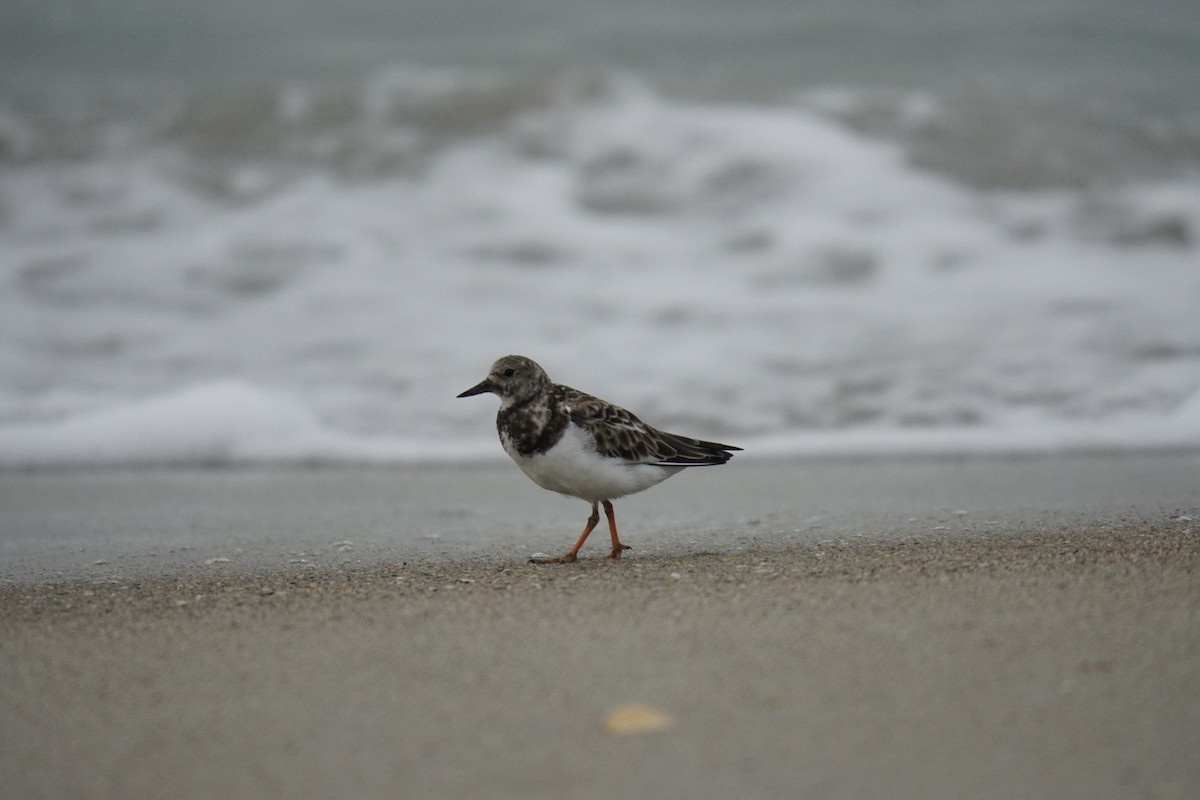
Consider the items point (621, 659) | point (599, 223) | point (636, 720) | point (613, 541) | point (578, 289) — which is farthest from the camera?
point (599, 223)

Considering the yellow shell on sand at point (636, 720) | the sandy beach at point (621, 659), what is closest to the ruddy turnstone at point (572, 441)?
the sandy beach at point (621, 659)

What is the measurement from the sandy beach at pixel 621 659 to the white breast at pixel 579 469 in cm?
25

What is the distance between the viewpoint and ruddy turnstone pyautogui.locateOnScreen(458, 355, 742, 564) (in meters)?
3.81

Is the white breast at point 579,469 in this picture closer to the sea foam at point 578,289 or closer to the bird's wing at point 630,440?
the bird's wing at point 630,440

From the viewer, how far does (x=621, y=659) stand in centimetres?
261

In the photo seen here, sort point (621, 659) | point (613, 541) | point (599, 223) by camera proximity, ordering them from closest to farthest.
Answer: point (621, 659)
point (613, 541)
point (599, 223)

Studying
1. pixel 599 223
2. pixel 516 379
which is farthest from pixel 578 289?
pixel 516 379

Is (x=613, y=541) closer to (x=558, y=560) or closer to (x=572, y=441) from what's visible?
(x=558, y=560)

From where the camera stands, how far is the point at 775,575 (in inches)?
130

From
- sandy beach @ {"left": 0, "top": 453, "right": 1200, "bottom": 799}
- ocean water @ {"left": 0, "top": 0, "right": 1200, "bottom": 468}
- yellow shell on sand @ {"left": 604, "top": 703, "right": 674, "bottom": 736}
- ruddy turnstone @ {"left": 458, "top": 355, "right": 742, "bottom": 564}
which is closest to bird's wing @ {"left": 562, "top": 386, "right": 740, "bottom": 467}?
ruddy turnstone @ {"left": 458, "top": 355, "right": 742, "bottom": 564}

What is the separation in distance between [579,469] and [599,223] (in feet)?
21.9

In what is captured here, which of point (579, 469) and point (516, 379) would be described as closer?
point (579, 469)

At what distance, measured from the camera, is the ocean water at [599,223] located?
6438 millimetres

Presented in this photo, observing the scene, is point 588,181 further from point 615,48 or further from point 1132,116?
point 1132,116
